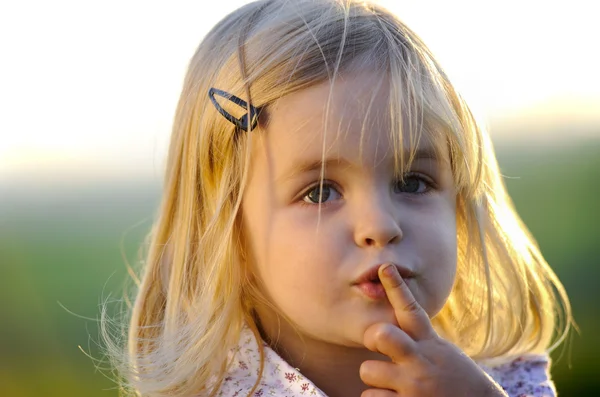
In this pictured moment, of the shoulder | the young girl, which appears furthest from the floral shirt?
the shoulder

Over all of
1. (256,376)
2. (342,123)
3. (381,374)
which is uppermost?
(342,123)

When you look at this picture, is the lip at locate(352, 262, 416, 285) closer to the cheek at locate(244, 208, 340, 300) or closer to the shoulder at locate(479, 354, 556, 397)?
the cheek at locate(244, 208, 340, 300)

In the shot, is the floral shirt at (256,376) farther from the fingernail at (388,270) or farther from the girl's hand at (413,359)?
the fingernail at (388,270)

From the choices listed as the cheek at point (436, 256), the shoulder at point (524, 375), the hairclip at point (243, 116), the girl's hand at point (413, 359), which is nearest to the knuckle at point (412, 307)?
the girl's hand at point (413, 359)

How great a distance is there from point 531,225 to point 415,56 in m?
3.71

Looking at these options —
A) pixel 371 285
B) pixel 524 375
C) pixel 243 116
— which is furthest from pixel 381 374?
pixel 524 375

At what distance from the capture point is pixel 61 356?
442 centimetres

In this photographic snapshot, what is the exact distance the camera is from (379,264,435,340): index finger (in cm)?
182

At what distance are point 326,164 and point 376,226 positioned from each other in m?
0.20

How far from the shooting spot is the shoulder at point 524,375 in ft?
8.14

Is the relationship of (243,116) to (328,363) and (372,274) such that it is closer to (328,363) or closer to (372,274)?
(372,274)

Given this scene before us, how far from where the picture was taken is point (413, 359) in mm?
1846

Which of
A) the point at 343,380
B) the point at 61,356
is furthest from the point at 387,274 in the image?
the point at 61,356

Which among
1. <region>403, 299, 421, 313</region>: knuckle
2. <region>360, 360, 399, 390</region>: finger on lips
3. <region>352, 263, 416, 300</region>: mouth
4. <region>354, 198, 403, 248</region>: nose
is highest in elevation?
<region>354, 198, 403, 248</region>: nose
